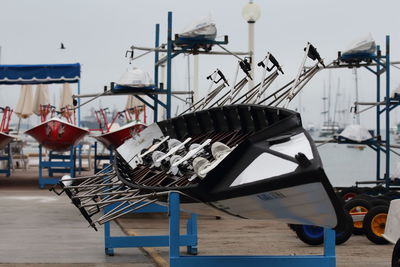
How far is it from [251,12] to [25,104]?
1442cm

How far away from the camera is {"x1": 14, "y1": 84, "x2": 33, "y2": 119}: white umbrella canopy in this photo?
3478 cm

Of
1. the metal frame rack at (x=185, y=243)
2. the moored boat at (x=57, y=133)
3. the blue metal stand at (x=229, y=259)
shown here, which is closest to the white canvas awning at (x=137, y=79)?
the metal frame rack at (x=185, y=243)

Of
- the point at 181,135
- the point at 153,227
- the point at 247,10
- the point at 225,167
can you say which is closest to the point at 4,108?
the point at 247,10

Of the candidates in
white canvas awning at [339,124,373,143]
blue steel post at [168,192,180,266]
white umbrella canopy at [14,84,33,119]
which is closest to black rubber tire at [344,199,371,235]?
blue steel post at [168,192,180,266]

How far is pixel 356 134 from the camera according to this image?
70.6 feet

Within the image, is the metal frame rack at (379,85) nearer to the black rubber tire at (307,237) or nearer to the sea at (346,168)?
the sea at (346,168)

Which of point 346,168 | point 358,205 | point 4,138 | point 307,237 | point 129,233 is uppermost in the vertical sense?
point 4,138

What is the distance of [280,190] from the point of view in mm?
7836

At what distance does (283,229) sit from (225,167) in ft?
22.9

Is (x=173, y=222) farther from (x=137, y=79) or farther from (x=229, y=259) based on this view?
(x=137, y=79)

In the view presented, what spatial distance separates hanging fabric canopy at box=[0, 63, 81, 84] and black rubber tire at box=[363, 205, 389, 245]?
17.3 m

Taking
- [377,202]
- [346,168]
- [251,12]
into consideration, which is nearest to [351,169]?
[346,168]

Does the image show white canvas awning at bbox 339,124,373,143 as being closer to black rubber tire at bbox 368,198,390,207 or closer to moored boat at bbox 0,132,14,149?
black rubber tire at bbox 368,198,390,207

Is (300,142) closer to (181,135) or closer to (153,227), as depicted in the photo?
(181,135)
